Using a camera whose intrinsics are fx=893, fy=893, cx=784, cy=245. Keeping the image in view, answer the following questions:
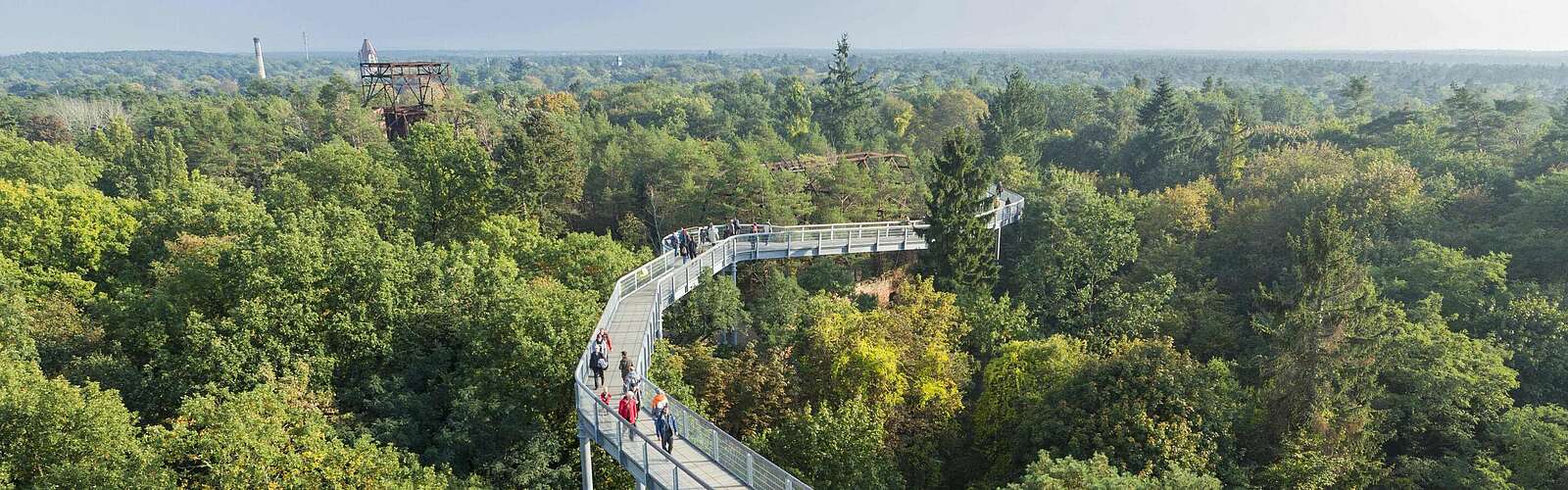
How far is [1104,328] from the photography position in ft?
117

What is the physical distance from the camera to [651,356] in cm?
2542

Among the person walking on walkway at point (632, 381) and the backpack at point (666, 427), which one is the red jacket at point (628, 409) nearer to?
the person walking on walkway at point (632, 381)

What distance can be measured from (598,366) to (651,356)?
446cm

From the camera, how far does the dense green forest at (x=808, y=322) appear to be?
22.2 metres

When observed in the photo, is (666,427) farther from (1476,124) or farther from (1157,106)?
(1476,124)

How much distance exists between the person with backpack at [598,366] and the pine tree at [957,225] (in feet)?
65.2

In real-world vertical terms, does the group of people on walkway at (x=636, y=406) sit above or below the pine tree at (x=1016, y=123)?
below

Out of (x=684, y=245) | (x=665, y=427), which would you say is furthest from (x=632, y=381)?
(x=684, y=245)

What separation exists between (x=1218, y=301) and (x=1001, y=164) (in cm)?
1844

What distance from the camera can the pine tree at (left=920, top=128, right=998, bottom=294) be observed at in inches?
1486

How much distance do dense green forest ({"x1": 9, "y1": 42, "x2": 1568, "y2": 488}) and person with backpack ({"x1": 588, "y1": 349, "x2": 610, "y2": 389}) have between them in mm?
2395

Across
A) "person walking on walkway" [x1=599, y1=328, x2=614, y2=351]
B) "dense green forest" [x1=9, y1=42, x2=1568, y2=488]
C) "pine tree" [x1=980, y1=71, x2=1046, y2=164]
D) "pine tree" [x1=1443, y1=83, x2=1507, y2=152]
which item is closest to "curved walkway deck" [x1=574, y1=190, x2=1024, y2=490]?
"person walking on walkway" [x1=599, y1=328, x2=614, y2=351]

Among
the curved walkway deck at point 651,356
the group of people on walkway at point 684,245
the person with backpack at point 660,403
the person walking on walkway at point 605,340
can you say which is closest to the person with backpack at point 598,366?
the curved walkway deck at point 651,356

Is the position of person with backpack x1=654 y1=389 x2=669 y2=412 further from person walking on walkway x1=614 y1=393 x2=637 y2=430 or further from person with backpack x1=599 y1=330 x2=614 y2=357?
person with backpack x1=599 y1=330 x2=614 y2=357
